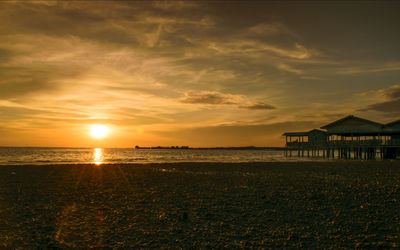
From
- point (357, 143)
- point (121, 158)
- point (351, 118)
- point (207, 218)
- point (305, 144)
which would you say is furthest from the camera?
point (121, 158)

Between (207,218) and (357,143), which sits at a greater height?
(357,143)

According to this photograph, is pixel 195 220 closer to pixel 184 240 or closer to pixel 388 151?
pixel 184 240

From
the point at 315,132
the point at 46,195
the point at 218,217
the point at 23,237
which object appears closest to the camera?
the point at 23,237

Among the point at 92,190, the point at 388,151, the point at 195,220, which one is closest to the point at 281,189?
the point at 195,220

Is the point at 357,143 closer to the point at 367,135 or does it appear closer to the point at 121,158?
the point at 367,135

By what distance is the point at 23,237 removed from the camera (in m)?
6.96

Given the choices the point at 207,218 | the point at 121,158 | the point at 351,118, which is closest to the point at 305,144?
the point at 351,118

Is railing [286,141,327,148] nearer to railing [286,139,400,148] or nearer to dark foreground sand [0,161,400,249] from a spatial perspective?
railing [286,139,400,148]

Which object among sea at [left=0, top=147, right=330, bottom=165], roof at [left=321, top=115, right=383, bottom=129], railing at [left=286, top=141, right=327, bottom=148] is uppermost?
roof at [left=321, top=115, right=383, bottom=129]

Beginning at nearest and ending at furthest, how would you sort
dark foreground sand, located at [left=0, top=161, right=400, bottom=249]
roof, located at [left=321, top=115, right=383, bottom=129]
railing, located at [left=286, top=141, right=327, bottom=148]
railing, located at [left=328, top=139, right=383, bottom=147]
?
dark foreground sand, located at [left=0, top=161, right=400, bottom=249] → roof, located at [left=321, top=115, right=383, bottom=129] → railing, located at [left=328, top=139, right=383, bottom=147] → railing, located at [left=286, top=141, right=327, bottom=148]

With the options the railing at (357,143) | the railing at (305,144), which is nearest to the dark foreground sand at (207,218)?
the railing at (357,143)

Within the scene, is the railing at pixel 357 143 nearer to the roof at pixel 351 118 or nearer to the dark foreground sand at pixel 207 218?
the roof at pixel 351 118

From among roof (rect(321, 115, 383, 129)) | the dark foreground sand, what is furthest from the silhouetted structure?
the dark foreground sand

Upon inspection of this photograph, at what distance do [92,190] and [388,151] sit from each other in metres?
46.4
